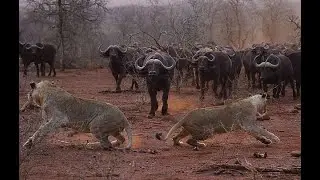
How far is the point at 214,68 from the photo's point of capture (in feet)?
47.5

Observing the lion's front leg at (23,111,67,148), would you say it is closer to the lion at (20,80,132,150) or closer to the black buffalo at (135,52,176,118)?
the lion at (20,80,132,150)

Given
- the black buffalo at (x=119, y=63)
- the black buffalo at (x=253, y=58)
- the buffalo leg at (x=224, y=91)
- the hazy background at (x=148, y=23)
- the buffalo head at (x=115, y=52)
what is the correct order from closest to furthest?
the buffalo leg at (x=224, y=91)
the black buffalo at (x=253, y=58)
the black buffalo at (x=119, y=63)
the buffalo head at (x=115, y=52)
the hazy background at (x=148, y=23)

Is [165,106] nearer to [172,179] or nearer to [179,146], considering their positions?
[179,146]

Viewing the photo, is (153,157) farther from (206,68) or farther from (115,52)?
(115,52)

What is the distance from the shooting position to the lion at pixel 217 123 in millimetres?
8312

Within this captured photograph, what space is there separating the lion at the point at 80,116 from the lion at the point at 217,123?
0.74m

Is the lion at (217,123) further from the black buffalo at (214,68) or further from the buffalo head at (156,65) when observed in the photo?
the black buffalo at (214,68)

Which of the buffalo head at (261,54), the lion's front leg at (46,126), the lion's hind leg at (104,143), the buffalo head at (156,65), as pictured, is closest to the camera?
the lion's front leg at (46,126)

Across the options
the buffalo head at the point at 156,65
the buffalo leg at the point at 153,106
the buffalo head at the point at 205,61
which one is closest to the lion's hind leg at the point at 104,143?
the buffalo leg at the point at 153,106

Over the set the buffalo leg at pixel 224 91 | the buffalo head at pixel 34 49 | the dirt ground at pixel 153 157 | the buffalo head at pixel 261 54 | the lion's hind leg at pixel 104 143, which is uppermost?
the buffalo head at pixel 34 49

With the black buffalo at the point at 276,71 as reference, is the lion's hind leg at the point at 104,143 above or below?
below

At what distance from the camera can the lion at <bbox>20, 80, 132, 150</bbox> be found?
791cm

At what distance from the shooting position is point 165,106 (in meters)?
12.1
